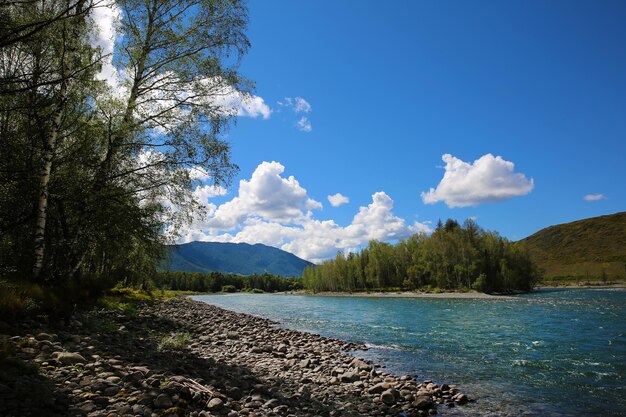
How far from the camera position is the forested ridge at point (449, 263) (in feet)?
373

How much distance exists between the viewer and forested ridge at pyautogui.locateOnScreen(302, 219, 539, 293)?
11356 cm

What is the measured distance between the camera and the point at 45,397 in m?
6.18

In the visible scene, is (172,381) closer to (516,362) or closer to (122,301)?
(516,362)

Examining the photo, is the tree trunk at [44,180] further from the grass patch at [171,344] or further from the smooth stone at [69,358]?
the smooth stone at [69,358]

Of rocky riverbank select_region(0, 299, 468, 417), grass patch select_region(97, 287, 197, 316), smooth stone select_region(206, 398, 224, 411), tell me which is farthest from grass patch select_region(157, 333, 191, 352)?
grass patch select_region(97, 287, 197, 316)

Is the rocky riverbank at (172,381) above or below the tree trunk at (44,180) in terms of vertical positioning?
below

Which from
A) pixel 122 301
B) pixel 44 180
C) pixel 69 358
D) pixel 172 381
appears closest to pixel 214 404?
pixel 172 381

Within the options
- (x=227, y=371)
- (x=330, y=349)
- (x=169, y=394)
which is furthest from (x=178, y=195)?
(x=330, y=349)

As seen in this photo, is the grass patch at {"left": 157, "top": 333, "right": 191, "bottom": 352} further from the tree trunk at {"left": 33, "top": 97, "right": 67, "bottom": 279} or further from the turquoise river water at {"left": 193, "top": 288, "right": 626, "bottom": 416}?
the turquoise river water at {"left": 193, "top": 288, "right": 626, "bottom": 416}

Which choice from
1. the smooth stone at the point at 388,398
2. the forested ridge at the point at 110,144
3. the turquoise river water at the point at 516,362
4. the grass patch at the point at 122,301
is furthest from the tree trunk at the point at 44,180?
the turquoise river water at the point at 516,362

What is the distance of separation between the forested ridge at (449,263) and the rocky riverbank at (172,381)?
103m

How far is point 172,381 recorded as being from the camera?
826 centimetres

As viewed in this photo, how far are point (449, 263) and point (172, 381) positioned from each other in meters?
117

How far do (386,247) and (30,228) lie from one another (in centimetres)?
13592
